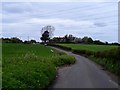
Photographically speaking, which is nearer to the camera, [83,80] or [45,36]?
[83,80]

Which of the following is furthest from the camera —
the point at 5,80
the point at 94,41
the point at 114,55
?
the point at 94,41

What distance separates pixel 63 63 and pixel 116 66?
16345 mm

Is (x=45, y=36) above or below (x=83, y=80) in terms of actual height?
above

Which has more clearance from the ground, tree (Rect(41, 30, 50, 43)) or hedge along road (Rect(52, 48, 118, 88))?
A: tree (Rect(41, 30, 50, 43))

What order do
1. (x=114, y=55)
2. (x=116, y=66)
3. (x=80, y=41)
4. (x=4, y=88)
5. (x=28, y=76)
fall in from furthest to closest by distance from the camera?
(x=80, y=41) < (x=114, y=55) < (x=116, y=66) < (x=28, y=76) < (x=4, y=88)

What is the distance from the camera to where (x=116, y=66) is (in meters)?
33.5

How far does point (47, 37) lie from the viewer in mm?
178625

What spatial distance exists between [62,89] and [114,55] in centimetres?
1868

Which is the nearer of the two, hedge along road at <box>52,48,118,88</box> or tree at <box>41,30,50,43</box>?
hedge along road at <box>52,48,118,88</box>

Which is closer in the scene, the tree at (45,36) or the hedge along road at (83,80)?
the hedge along road at (83,80)

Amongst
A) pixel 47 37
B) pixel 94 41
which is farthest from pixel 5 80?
pixel 47 37

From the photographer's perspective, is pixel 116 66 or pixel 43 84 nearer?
pixel 43 84

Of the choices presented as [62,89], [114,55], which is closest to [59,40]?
[114,55]

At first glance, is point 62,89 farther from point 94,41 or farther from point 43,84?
point 94,41
